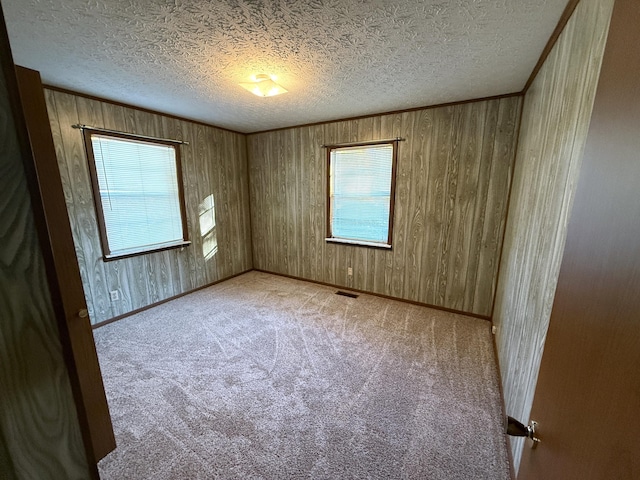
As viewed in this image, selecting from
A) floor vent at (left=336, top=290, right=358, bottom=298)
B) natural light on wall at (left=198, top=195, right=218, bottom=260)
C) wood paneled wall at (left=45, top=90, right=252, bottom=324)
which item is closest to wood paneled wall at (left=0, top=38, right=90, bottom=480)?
wood paneled wall at (left=45, top=90, right=252, bottom=324)

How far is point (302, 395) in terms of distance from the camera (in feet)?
6.04

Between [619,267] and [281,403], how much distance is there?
1864 mm

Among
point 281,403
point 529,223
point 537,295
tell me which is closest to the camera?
point 537,295

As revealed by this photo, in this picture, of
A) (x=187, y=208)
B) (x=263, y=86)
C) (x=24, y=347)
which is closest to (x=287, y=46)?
(x=263, y=86)

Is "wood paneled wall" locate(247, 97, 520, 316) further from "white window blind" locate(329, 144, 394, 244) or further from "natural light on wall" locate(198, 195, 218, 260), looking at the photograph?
"natural light on wall" locate(198, 195, 218, 260)

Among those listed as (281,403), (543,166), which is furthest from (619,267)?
(281,403)

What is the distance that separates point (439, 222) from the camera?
2.94 metres

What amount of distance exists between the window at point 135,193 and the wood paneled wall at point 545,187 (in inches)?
142

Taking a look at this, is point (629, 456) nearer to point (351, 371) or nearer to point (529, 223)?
point (529, 223)

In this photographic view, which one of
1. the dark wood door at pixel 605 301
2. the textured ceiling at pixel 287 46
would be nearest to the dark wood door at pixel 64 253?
the textured ceiling at pixel 287 46

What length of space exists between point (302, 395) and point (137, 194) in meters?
2.79

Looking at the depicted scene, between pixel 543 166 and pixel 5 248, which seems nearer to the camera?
pixel 5 248

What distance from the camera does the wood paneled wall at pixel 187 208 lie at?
8.07 ft

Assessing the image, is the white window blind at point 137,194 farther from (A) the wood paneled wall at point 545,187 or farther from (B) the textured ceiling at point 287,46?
(A) the wood paneled wall at point 545,187
